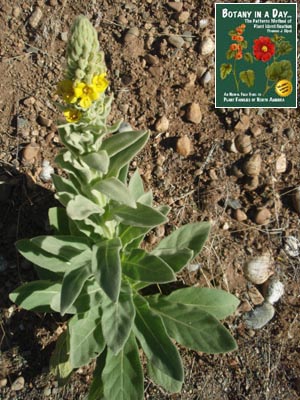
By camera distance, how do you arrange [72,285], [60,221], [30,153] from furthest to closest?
[30,153], [60,221], [72,285]

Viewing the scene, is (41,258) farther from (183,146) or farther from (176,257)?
(183,146)

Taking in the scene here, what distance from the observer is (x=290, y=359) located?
15.6 feet

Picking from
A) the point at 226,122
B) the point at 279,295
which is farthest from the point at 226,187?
the point at 279,295

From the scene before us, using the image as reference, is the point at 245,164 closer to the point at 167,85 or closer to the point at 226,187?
the point at 226,187

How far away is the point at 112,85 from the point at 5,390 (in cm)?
315

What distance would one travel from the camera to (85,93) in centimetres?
299

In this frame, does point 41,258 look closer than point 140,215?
No

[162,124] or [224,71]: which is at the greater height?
[224,71]

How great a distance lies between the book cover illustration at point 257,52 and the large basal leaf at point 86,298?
2.67m

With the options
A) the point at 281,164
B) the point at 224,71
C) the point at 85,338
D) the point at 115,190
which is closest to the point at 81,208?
the point at 115,190

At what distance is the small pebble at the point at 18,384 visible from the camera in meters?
4.71

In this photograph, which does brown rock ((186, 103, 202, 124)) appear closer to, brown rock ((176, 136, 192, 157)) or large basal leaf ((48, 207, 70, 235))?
brown rock ((176, 136, 192, 157))

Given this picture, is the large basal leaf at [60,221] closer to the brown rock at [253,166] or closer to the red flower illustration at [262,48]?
the brown rock at [253,166]

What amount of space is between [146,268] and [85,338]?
75 centimetres
